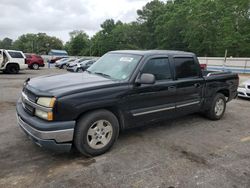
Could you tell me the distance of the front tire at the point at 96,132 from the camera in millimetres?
3543

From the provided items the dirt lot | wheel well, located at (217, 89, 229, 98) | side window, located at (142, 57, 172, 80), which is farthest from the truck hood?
wheel well, located at (217, 89, 229, 98)

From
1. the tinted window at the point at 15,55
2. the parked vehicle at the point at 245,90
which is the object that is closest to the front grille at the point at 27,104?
the parked vehicle at the point at 245,90

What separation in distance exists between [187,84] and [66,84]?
2.58 meters

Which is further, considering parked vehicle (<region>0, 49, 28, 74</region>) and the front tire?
parked vehicle (<region>0, 49, 28, 74</region>)

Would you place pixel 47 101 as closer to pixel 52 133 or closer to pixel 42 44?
pixel 52 133

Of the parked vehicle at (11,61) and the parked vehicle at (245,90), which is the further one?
the parked vehicle at (11,61)

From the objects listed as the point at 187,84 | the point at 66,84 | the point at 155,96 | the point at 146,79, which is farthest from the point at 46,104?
the point at 187,84

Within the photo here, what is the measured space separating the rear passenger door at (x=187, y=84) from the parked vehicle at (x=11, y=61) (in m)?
14.6

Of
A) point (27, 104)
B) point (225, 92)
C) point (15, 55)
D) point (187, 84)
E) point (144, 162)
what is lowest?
point (144, 162)

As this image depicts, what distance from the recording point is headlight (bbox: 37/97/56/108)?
129 inches

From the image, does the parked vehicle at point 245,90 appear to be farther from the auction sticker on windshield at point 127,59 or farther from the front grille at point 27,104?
the front grille at point 27,104

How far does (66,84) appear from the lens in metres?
3.72

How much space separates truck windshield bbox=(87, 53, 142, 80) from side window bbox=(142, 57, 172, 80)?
232 millimetres

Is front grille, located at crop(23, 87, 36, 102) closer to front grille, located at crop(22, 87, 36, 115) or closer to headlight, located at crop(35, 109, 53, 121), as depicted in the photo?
front grille, located at crop(22, 87, 36, 115)
